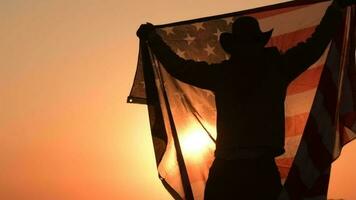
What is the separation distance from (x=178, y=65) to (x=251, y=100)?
401mm

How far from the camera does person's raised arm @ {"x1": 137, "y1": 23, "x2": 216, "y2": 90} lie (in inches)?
83.6

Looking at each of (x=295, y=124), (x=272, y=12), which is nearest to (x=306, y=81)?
(x=295, y=124)

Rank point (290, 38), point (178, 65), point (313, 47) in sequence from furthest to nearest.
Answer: point (290, 38) < point (178, 65) < point (313, 47)

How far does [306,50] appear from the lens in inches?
79.1

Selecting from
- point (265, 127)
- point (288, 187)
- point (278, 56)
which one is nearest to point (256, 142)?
point (265, 127)

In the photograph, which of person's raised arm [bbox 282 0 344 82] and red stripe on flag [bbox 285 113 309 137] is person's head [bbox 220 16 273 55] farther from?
red stripe on flag [bbox 285 113 309 137]

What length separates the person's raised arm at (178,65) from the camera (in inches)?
83.6

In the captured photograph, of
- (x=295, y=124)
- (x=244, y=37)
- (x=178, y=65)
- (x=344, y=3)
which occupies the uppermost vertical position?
(x=344, y=3)

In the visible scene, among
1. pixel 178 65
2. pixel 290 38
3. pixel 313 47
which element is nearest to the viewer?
pixel 313 47

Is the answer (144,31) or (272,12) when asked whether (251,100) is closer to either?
(272,12)

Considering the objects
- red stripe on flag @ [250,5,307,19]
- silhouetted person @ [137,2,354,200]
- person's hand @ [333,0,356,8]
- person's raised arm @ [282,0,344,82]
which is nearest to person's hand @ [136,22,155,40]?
silhouetted person @ [137,2,354,200]

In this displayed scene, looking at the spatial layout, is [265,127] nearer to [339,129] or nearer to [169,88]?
[339,129]

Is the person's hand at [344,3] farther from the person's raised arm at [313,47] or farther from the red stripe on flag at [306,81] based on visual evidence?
the red stripe on flag at [306,81]

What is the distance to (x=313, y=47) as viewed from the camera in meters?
2.01
